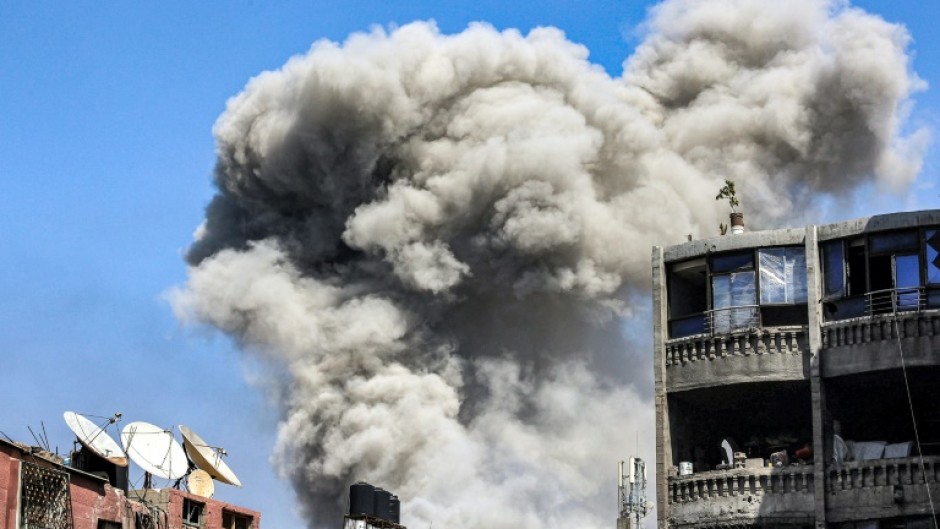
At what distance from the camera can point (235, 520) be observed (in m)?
47.0

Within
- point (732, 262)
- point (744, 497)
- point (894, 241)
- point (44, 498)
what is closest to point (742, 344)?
point (732, 262)

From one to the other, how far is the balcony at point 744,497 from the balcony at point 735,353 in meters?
2.39

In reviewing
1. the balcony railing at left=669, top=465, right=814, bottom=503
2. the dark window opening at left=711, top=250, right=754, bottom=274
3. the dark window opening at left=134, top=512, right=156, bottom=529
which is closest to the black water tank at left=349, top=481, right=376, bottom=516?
the dark window opening at left=134, top=512, right=156, bottom=529

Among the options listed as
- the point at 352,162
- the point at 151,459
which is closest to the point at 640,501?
the point at 151,459

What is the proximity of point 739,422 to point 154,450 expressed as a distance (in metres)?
15.6

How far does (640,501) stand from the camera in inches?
1909

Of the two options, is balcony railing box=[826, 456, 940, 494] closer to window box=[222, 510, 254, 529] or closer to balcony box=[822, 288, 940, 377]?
balcony box=[822, 288, 940, 377]

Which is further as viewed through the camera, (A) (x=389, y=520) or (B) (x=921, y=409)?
(A) (x=389, y=520)

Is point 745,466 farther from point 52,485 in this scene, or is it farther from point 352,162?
point 352,162

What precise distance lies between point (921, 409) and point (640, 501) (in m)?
7.88

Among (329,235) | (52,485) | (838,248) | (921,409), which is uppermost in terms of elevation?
(329,235)

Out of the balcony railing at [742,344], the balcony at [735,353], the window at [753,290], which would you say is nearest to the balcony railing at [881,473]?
the balcony at [735,353]

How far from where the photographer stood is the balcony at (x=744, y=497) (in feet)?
147

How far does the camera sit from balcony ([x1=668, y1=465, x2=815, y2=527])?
147 feet
